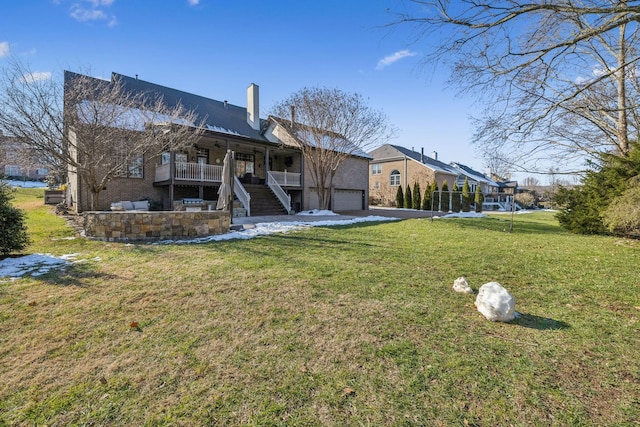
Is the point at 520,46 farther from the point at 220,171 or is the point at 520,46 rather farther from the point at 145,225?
the point at 220,171

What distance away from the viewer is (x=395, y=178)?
31.6 metres

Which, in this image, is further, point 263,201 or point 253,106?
point 253,106

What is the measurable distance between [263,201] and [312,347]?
44.8 feet

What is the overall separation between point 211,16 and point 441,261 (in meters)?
9.52

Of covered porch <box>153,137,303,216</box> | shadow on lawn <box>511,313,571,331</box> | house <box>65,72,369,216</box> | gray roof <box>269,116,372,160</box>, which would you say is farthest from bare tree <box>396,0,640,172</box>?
house <box>65,72,369,216</box>

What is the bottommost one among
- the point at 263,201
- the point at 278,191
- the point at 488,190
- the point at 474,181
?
the point at 263,201

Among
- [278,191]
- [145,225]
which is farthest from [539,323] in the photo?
[278,191]

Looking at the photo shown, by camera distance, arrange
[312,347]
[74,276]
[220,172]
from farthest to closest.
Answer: [220,172] < [74,276] < [312,347]

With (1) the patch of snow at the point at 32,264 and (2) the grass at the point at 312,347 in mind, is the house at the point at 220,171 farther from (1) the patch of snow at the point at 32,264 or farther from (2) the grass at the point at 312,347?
(2) the grass at the point at 312,347

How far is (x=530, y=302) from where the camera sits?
3.75 meters

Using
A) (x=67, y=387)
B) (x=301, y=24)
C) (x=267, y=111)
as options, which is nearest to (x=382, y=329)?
(x=67, y=387)

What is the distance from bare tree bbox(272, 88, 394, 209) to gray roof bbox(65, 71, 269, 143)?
2128mm

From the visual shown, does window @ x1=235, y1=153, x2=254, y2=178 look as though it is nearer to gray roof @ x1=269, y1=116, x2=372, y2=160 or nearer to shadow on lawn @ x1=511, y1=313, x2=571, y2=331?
gray roof @ x1=269, y1=116, x2=372, y2=160

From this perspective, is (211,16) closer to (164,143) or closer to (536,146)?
(164,143)
